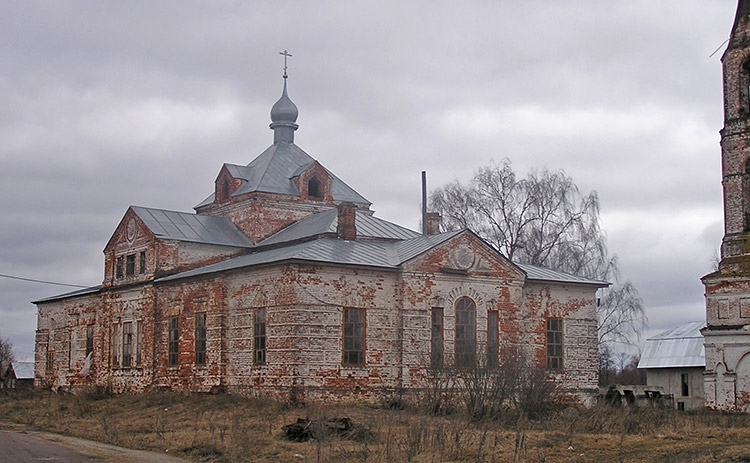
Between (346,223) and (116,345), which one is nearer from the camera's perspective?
(346,223)

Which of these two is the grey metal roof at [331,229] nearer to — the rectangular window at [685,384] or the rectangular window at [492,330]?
the rectangular window at [492,330]

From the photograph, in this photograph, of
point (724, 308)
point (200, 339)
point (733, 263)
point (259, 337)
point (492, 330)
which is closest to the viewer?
point (259, 337)

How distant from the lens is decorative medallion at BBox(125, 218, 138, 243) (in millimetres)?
33031

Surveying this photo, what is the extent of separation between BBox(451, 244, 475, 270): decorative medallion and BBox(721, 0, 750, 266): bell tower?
7.56m

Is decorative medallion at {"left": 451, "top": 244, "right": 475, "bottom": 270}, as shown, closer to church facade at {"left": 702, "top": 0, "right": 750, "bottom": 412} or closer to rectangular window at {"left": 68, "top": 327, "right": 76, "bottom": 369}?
church facade at {"left": 702, "top": 0, "right": 750, "bottom": 412}

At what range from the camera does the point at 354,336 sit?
2597cm

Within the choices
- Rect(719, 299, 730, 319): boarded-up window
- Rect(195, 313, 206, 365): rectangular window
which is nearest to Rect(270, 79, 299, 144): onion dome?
Rect(195, 313, 206, 365): rectangular window

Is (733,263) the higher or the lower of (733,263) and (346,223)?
the lower

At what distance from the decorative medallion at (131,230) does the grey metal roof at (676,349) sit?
21.0 meters

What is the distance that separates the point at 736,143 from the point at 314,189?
48.0ft

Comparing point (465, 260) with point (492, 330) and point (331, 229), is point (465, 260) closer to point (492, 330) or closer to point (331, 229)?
point (492, 330)

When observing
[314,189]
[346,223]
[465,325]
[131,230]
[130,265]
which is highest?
[314,189]

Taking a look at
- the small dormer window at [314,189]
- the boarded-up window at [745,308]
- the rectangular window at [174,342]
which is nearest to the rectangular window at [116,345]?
the rectangular window at [174,342]

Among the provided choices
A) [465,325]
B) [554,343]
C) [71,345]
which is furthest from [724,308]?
[71,345]
